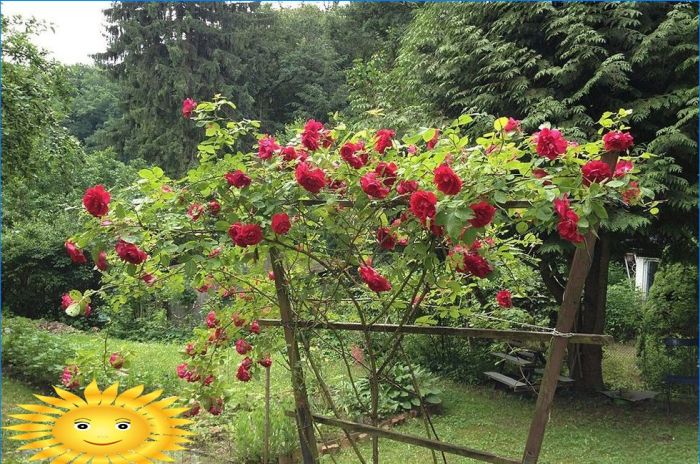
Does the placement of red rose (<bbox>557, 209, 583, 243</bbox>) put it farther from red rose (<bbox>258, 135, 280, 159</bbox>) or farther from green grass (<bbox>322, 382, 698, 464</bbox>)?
green grass (<bbox>322, 382, 698, 464</bbox>)

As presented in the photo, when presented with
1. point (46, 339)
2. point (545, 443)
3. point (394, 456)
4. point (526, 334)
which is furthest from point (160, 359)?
point (526, 334)

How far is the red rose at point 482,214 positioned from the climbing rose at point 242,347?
1356 mm

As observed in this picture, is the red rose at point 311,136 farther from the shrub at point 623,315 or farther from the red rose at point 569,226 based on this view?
the shrub at point 623,315

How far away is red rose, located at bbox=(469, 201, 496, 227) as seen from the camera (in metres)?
1.50

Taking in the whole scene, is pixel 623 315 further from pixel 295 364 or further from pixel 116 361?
pixel 116 361

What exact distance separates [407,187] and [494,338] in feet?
2.11

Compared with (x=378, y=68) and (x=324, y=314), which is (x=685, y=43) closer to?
(x=324, y=314)

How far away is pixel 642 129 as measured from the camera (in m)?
4.98

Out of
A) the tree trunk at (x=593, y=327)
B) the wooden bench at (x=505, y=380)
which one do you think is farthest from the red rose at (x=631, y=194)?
the tree trunk at (x=593, y=327)

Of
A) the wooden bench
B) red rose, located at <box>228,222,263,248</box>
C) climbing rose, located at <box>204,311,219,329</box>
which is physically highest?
red rose, located at <box>228,222,263,248</box>

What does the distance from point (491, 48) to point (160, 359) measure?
15.7ft

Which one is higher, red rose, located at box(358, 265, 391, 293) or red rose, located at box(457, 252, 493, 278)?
red rose, located at box(457, 252, 493, 278)

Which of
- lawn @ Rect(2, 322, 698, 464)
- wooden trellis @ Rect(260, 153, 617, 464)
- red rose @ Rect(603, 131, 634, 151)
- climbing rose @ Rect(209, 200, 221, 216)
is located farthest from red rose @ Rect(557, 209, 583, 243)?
lawn @ Rect(2, 322, 698, 464)

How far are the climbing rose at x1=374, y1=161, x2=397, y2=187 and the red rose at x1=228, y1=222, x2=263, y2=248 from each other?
382 mm
